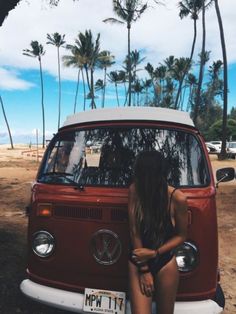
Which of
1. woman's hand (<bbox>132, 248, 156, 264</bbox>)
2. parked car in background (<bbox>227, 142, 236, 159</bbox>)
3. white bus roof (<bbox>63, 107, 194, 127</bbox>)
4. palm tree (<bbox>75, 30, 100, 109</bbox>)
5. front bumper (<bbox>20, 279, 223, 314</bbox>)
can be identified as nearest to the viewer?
woman's hand (<bbox>132, 248, 156, 264</bbox>)

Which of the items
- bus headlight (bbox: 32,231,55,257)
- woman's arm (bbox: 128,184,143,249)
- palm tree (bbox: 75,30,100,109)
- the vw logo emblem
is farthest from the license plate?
palm tree (bbox: 75,30,100,109)

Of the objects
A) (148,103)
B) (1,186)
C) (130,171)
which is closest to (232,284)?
(130,171)

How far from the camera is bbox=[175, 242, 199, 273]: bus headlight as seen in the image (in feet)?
11.6

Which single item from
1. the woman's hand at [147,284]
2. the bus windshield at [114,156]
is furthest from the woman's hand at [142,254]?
the bus windshield at [114,156]

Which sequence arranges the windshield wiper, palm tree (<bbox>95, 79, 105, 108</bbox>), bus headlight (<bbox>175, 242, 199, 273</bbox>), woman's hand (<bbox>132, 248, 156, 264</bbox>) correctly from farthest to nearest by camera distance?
palm tree (<bbox>95, 79, 105, 108</bbox>) → the windshield wiper → bus headlight (<bbox>175, 242, 199, 273</bbox>) → woman's hand (<bbox>132, 248, 156, 264</bbox>)

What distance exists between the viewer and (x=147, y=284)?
3.00 m

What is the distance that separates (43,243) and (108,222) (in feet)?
2.21

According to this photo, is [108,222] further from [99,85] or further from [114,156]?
[99,85]

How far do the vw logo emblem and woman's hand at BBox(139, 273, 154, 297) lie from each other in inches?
24.3

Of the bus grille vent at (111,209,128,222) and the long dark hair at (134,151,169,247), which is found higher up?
the long dark hair at (134,151,169,247)

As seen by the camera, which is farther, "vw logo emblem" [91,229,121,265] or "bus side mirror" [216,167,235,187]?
"bus side mirror" [216,167,235,187]

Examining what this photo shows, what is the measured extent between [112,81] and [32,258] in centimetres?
8493

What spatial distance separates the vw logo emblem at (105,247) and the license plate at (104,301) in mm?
265

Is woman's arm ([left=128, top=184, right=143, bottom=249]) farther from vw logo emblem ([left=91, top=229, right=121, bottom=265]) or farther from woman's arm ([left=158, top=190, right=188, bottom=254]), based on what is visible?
vw logo emblem ([left=91, top=229, right=121, bottom=265])
